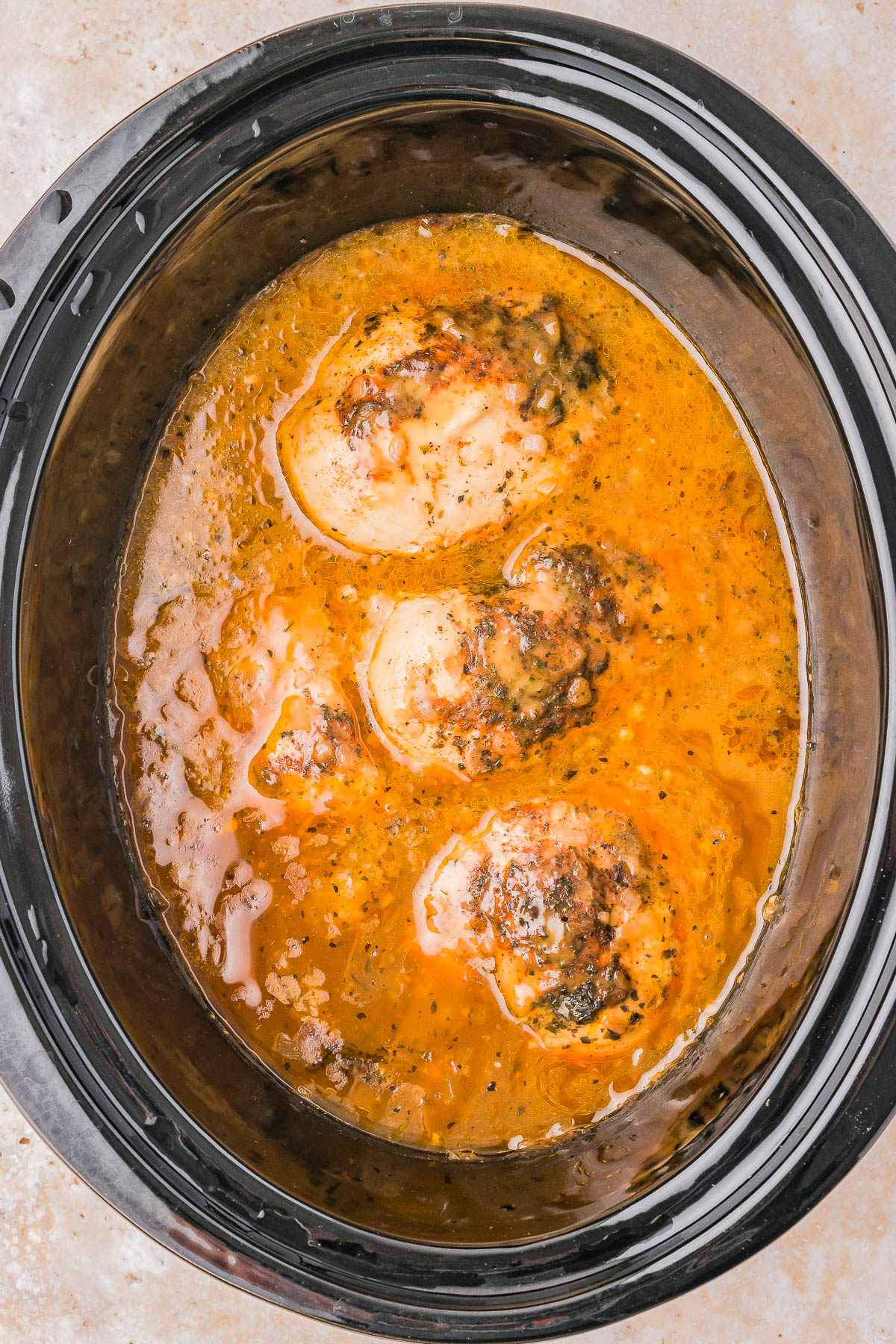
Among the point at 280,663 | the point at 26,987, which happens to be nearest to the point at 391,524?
the point at 280,663

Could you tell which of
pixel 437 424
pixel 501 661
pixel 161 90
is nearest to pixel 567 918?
pixel 501 661

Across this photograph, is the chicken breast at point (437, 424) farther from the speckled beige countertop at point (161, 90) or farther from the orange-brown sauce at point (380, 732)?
the speckled beige countertop at point (161, 90)

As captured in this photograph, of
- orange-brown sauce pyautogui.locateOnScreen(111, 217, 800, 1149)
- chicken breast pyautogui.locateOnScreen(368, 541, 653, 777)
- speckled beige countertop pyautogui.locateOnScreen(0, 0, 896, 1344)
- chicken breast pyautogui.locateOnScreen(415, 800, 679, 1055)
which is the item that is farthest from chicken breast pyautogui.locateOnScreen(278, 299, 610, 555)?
speckled beige countertop pyautogui.locateOnScreen(0, 0, 896, 1344)

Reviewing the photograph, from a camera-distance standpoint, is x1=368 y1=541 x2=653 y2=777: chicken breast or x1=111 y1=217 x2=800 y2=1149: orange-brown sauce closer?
x1=368 y1=541 x2=653 y2=777: chicken breast

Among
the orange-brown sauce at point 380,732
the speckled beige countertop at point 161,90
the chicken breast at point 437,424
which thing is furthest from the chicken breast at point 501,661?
the speckled beige countertop at point 161,90

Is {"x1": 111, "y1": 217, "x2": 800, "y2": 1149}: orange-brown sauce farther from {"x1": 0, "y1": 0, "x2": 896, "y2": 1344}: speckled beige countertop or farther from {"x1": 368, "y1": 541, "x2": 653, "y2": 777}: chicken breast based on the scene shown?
{"x1": 0, "y1": 0, "x2": 896, "y2": 1344}: speckled beige countertop

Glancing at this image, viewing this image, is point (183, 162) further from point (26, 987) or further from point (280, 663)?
point (26, 987)
